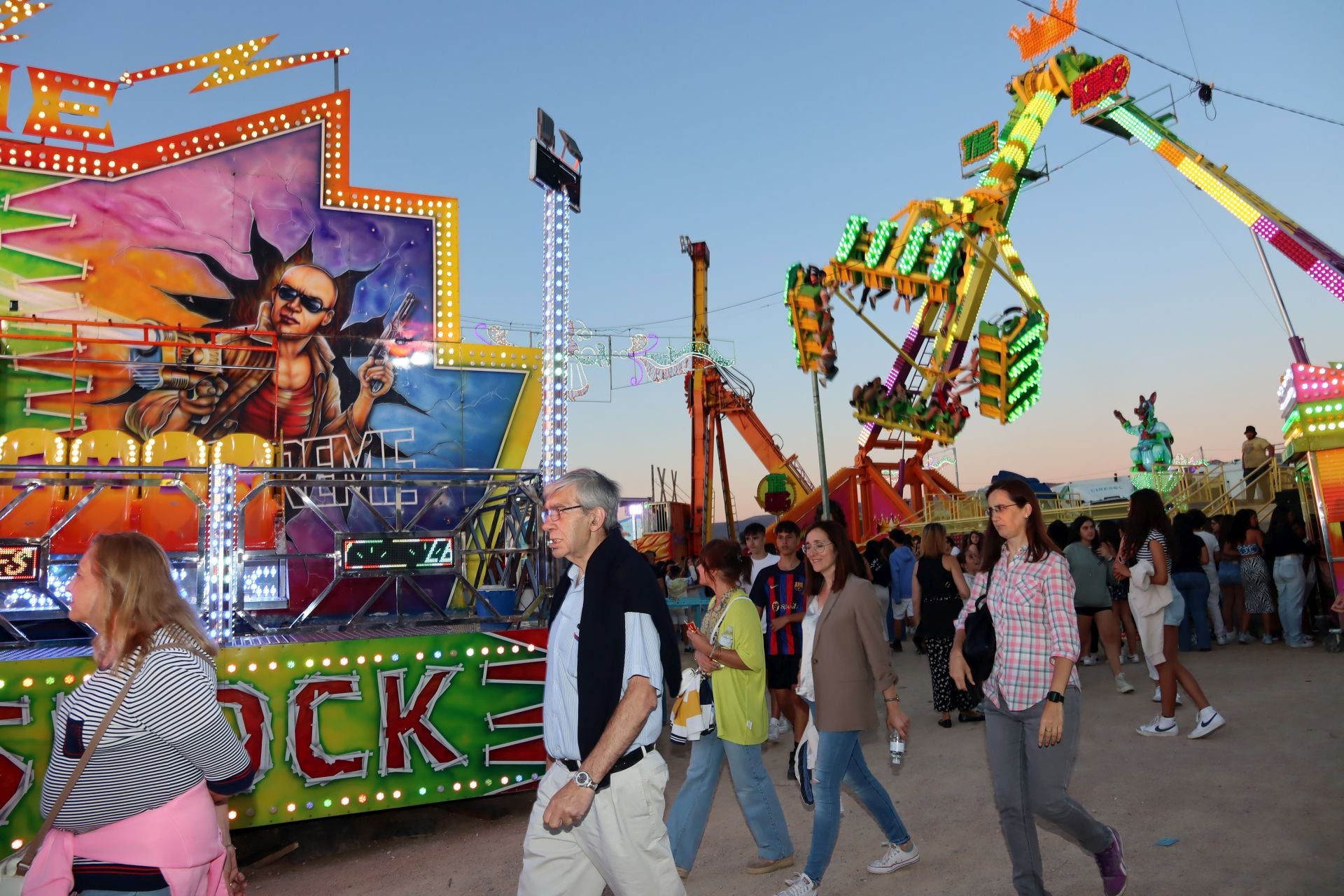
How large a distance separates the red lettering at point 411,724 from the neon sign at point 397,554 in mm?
792

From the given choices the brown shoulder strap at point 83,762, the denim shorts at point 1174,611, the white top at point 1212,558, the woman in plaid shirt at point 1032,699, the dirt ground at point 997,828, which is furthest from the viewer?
the white top at point 1212,558

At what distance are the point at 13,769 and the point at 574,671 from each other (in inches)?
162

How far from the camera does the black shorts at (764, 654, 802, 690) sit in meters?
7.30

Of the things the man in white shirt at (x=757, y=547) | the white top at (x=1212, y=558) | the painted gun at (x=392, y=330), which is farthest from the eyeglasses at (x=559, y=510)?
the white top at (x=1212, y=558)

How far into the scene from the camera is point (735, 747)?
16.0 ft

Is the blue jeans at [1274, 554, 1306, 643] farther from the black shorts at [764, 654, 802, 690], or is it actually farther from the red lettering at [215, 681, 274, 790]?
the red lettering at [215, 681, 274, 790]

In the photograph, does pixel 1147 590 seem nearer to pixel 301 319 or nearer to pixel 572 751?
pixel 572 751

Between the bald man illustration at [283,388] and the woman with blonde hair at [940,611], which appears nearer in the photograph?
the woman with blonde hair at [940,611]

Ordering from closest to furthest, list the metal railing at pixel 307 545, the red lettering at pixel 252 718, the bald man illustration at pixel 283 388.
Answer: the red lettering at pixel 252 718, the metal railing at pixel 307 545, the bald man illustration at pixel 283 388

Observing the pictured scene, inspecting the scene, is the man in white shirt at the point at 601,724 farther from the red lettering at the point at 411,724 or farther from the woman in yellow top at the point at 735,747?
the red lettering at the point at 411,724

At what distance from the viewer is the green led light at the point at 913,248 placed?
68.9 ft

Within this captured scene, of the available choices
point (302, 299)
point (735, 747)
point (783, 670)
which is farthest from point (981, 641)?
point (302, 299)

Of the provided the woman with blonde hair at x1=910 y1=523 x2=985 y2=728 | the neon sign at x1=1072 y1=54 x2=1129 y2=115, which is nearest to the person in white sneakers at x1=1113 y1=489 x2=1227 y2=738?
the woman with blonde hair at x1=910 y1=523 x2=985 y2=728

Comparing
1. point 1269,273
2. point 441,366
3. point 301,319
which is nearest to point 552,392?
point 441,366
